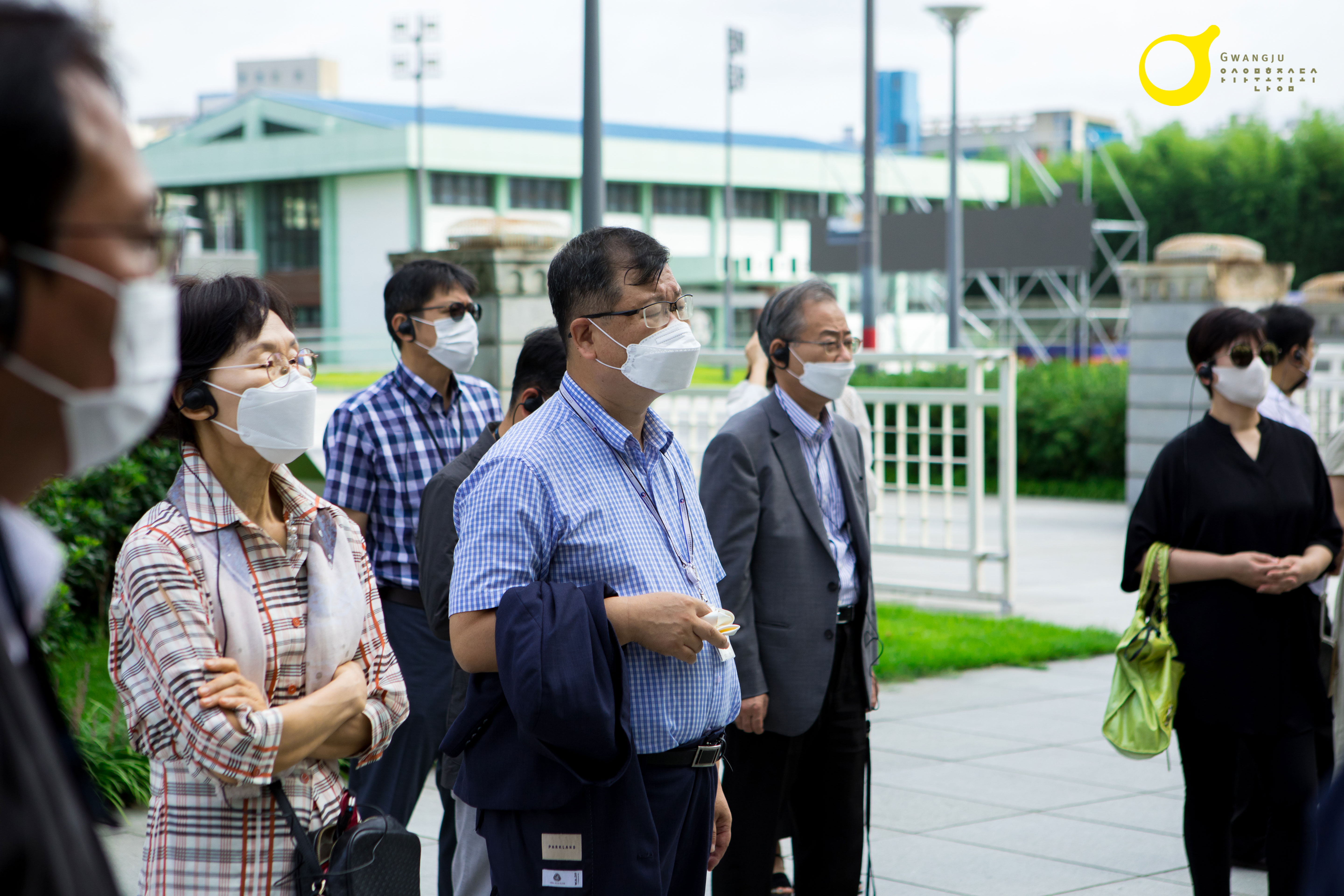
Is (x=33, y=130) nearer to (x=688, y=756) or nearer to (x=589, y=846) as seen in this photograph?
(x=589, y=846)

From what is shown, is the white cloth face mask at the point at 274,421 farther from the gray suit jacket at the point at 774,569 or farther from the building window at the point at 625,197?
the building window at the point at 625,197

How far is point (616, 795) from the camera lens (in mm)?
2727

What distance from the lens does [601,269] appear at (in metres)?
3.02

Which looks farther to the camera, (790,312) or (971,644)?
(971,644)

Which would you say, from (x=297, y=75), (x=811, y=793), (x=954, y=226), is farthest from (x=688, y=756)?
(x=297, y=75)

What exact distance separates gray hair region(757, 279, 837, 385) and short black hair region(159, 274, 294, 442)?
2134mm

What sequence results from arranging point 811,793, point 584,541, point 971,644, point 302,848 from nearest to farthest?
point 302,848 < point 584,541 < point 811,793 < point 971,644

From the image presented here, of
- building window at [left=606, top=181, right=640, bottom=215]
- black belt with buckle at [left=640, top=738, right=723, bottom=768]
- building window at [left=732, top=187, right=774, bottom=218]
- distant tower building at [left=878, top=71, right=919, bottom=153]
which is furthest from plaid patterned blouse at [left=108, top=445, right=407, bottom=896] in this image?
distant tower building at [left=878, top=71, right=919, bottom=153]

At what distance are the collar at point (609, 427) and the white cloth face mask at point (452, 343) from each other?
228 cm

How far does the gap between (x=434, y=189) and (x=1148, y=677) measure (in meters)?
51.4

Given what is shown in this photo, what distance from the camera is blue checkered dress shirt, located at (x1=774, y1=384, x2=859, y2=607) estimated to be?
432 cm

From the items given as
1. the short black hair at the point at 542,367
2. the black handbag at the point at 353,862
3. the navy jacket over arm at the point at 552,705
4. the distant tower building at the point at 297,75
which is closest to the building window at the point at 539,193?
the short black hair at the point at 542,367

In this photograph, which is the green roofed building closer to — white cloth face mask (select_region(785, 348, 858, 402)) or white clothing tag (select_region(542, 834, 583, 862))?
white cloth face mask (select_region(785, 348, 858, 402))

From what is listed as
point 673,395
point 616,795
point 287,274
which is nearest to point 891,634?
point 673,395
